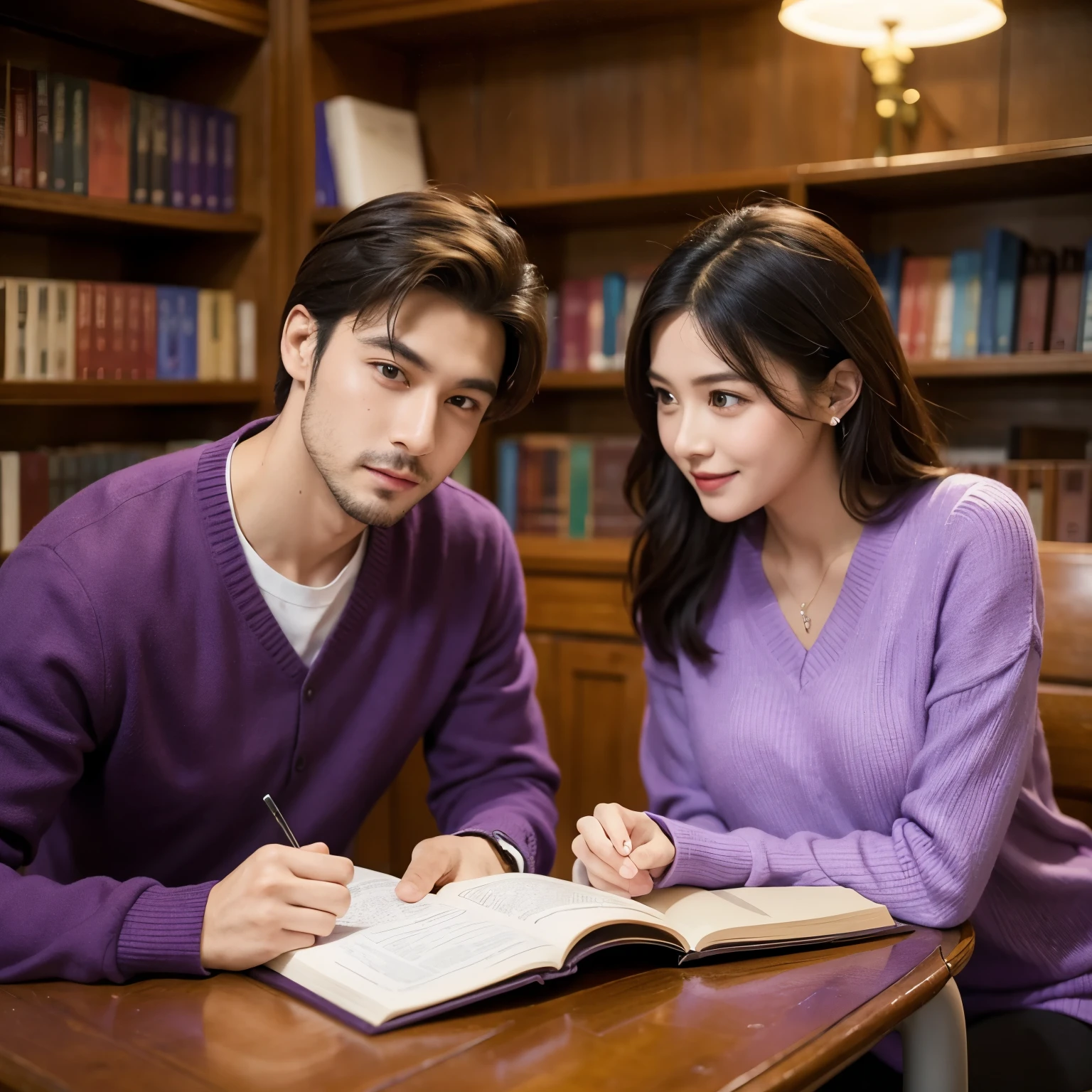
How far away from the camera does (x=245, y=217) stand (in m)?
3.05

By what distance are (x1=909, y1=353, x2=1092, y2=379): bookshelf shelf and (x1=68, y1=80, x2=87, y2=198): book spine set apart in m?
1.84

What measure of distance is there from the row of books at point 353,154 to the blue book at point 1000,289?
142cm

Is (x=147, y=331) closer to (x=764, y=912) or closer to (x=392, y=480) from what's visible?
(x=392, y=480)

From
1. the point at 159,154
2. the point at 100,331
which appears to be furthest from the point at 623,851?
the point at 159,154

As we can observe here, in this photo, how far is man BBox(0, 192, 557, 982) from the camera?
Result: 1.28 metres

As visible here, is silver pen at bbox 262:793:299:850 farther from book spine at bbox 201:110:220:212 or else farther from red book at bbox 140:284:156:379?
book spine at bbox 201:110:220:212

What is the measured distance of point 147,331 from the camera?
2.91 metres

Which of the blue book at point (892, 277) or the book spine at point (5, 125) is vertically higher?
the book spine at point (5, 125)

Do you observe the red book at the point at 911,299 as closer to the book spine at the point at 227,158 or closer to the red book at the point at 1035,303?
the red book at the point at 1035,303

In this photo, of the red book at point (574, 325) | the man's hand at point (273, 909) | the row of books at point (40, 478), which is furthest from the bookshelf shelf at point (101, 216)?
the man's hand at point (273, 909)

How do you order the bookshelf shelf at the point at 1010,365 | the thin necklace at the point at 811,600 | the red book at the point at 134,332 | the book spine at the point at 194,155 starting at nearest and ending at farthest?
the thin necklace at the point at 811,600, the bookshelf shelf at the point at 1010,365, the red book at the point at 134,332, the book spine at the point at 194,155

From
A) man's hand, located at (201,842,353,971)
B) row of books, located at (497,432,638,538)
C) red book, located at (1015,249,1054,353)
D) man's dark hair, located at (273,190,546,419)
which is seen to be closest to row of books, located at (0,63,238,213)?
row of books, located at (497,432,638,538)

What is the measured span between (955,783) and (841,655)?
0.22 meters

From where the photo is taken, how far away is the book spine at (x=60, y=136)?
8.84 ft
